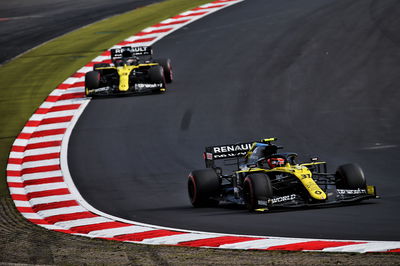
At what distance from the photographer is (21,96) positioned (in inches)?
1154

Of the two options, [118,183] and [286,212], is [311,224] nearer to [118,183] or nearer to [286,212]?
[286,212]

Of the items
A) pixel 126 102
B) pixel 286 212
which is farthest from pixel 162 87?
pixel 286 212

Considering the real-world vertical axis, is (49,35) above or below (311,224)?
above

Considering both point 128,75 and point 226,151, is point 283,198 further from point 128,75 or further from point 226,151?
point 128,75

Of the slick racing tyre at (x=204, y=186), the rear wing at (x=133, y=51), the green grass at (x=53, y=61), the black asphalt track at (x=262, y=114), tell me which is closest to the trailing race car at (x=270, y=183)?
the slick racing tyre at (x=204, y=186)

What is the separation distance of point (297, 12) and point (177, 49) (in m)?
5.86

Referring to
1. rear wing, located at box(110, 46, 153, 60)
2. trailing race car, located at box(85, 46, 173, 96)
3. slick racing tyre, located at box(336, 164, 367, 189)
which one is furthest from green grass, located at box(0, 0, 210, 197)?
slick racing tyre, located at box(336, 164, 367, 189)

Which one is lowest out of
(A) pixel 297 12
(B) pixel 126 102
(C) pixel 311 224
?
(C) pixel 311 224

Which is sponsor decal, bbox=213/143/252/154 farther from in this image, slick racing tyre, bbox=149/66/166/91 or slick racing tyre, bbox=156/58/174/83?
slick racing tyre, bbox=156/58/174/83

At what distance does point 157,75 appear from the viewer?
28.0m

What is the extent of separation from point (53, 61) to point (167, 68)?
6430 millimetres

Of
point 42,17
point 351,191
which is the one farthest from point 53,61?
point 351,191

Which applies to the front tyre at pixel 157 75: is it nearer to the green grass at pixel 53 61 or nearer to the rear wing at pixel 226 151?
the green grass at pixel 53 61

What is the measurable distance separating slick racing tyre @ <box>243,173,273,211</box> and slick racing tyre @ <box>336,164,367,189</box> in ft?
4.79
